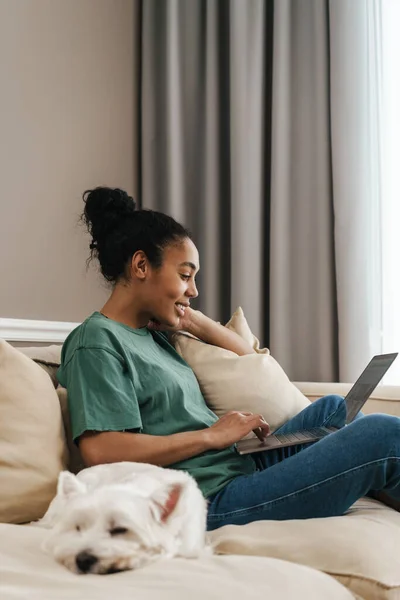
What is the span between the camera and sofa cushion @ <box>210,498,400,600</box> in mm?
1108

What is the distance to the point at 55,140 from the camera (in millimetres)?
2410

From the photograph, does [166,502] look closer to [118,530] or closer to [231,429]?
[118,530]

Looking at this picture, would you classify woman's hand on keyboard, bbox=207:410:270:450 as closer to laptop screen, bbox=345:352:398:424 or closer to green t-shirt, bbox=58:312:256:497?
green t-shirt, bbox=58:312:256:497

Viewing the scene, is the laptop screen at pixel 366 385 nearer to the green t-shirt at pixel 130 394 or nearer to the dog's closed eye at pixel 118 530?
the green t-shirt at pixel 130 394

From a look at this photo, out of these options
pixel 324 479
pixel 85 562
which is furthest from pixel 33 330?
pixel 85 562

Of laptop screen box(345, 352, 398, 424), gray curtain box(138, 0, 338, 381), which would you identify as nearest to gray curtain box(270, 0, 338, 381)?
gray curtain box(138, 0, 338, 381)

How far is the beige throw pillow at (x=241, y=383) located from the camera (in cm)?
185

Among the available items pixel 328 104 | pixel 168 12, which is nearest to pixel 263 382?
pixel 328 104

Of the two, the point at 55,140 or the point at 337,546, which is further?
the point at 55,140

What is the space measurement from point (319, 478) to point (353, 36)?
5.92 feet

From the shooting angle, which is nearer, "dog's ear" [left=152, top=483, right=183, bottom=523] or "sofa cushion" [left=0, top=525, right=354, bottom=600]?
"sofa cushion" [left=0, top=525, right=354, bottom=600]

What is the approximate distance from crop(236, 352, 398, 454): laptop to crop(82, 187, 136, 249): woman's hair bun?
2.17 ft

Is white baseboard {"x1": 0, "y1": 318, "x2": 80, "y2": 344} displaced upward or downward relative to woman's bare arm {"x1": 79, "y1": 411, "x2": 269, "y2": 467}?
upward

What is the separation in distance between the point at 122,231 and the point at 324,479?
0.82m
